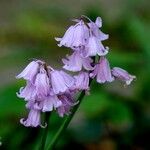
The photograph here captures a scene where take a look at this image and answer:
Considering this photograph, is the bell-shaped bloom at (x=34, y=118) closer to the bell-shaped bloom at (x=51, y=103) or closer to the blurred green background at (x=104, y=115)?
the bell-shaped bloom at (x=51, y=103)

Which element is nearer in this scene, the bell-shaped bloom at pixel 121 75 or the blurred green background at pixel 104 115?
the bell-shaped bloom at pixel 121 75

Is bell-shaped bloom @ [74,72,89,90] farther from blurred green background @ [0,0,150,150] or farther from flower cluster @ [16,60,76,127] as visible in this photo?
blurred green background @ [0,0,150,150]

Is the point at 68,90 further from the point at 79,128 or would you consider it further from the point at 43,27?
the point at 43,27

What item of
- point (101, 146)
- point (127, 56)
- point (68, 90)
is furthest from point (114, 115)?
point (68, 90)

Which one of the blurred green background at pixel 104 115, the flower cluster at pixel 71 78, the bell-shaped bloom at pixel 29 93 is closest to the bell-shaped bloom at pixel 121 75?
the flower cluster at pixel 71 78

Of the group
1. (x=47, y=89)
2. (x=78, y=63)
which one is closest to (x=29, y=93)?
(x=47, y=89)

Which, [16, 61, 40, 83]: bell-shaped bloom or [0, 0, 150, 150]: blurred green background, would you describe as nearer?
[16, 61, 40, 83]: bell-shaped bloom

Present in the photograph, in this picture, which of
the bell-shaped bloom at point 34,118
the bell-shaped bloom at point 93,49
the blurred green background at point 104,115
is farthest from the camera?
the blurred green background at point 104,115

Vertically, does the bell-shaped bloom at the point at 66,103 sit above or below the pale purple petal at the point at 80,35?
below

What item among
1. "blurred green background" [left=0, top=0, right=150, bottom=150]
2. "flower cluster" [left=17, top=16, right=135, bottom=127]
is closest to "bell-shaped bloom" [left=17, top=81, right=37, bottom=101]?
"flower cluster" [left=17, top=16, right=135, bottom=127]

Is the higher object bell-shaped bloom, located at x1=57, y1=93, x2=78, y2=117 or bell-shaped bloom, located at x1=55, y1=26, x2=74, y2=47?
bell-shaped bloom, located at x1=55, y1=26, x2=74, y2=47
